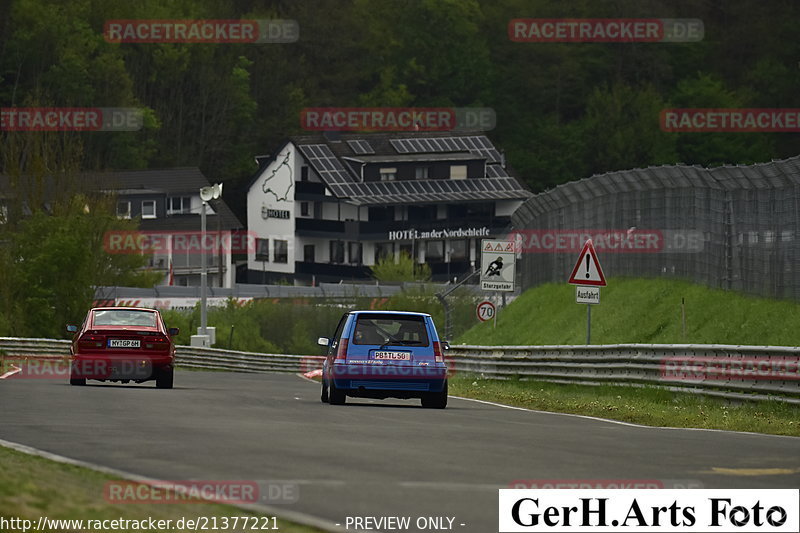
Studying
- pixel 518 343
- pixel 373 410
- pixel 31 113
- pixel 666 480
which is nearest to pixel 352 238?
pixel 31 113

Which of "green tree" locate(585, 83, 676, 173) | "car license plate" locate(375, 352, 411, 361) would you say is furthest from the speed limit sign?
"green tree" locate(585, 83, 676, 173)

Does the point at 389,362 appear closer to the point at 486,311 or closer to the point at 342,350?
the point at 342,350

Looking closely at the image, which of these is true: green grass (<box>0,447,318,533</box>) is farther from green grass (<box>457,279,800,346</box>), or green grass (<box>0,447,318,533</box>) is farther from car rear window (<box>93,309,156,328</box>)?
green grass (<box>457,279,800,346</box>)

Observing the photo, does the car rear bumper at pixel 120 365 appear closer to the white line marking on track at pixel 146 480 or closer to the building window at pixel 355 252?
the white line marking on track at pixel 146 480

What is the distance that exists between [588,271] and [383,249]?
84780 mm

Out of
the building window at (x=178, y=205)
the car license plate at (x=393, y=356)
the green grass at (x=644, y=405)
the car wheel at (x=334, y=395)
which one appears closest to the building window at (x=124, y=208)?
the building window at (x=178, y=205)

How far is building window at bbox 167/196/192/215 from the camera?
380 feet

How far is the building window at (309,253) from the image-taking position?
112062 mm

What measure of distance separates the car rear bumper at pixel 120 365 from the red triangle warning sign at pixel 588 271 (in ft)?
21.7

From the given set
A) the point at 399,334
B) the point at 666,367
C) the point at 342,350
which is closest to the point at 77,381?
the point at 342,350

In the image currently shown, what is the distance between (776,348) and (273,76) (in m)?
112

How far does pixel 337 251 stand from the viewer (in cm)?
11188

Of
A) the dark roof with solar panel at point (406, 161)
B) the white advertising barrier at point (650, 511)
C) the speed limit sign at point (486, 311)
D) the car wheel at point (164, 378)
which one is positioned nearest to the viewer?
the white advertising barrier at point (650, 511)

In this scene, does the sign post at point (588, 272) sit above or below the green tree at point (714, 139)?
below
